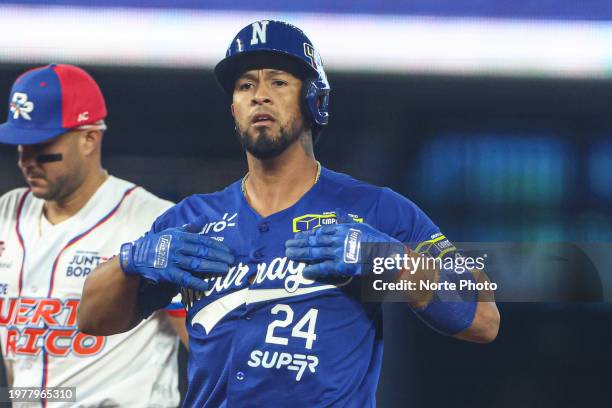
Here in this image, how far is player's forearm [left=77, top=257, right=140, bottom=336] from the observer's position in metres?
1.67

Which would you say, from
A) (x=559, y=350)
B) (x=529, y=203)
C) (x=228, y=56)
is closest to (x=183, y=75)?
(x=228, y=56)

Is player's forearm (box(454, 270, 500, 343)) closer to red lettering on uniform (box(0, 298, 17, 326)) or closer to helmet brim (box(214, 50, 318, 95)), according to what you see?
helmet brim (box(214, 50, 318, 95))

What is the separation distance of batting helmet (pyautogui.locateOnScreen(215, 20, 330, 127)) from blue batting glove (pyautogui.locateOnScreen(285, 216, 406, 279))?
0.32 meters

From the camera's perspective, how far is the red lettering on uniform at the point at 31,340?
224 centimetres

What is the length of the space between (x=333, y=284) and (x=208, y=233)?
0.98 feet

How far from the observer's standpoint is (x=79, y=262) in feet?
7.59

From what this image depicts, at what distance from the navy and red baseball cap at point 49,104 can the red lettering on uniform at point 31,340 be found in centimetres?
53

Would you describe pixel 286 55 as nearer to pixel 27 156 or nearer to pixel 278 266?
pixel 278 266

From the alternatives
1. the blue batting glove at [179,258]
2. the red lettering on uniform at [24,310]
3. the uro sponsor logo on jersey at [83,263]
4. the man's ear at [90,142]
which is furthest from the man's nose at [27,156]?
the blue batting glove at [179,258]

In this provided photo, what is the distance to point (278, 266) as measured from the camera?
1.60m

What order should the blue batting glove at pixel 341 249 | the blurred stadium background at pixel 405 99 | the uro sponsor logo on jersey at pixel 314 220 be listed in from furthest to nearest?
the blurred stadium background at pixel 405 99, the uro sponsor logo on jersey at pixel 314 220, the blue batting glove at pixel 341 249

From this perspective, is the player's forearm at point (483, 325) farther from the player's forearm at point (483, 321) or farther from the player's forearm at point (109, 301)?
the player's forearm at point (109, 301)

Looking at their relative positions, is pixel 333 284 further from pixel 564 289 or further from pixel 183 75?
pixel 183 75

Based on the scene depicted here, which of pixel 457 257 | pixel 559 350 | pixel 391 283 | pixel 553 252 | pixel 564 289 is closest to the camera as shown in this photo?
pixel 391 283
